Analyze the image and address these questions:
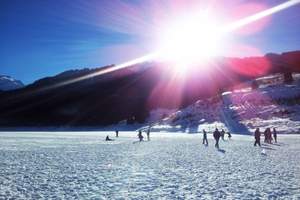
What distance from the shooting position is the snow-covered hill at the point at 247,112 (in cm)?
7159

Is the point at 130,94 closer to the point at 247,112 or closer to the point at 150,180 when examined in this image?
the point at 247,112

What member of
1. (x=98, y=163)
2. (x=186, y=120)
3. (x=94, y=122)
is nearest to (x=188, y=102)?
(x=94, y=122)

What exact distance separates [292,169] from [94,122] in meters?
113

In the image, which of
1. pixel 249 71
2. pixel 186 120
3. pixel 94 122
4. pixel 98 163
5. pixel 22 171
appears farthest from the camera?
pixel 249 71

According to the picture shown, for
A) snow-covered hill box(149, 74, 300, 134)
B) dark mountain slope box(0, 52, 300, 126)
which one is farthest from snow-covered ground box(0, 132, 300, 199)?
dark mountain slope box(0, 52, 300, 126)

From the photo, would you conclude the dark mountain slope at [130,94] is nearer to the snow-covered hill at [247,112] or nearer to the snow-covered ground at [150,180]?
the snow-covered hill at [247,112]

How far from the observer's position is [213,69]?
166375 millimetres

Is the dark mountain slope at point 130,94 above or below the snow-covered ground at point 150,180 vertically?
above

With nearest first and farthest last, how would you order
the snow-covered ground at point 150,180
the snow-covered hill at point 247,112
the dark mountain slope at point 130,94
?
the snow-covered ground at point 150,180 → the snow-covered hill at point 247,112 → the dark mountain slope at point 130,94

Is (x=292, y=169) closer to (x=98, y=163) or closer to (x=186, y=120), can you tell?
(x=98, y=163)

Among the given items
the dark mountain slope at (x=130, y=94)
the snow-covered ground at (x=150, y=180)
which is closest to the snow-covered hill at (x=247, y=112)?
the dark mountain slope at (x=130, y=94)

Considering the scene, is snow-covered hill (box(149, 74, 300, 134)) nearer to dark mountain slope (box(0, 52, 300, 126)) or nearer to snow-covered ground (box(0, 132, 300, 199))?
dark mountain slope (box(0, 52, 300, 126))

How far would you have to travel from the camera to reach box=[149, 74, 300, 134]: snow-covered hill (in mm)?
71594

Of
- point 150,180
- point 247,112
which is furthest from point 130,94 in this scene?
point 150,180
